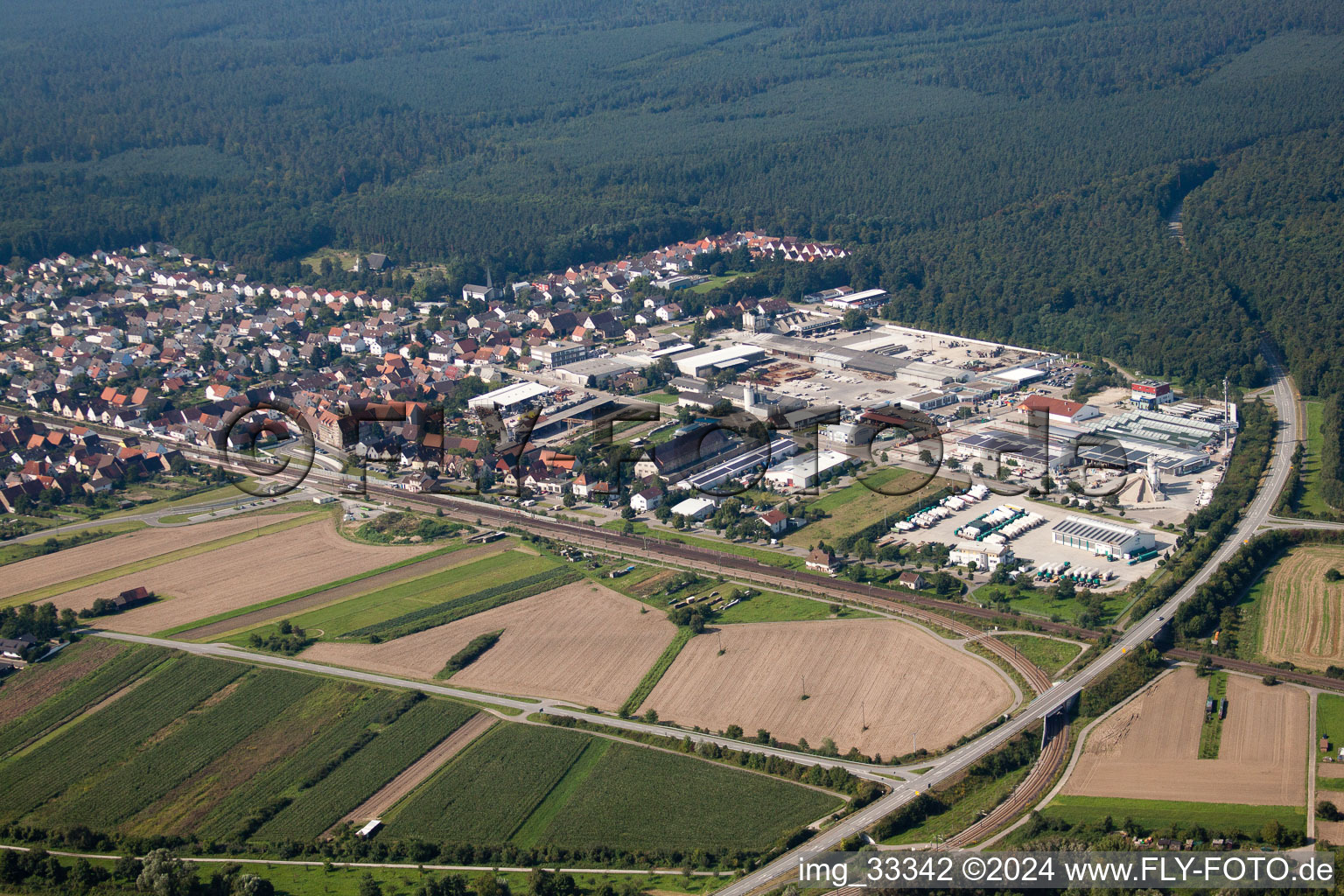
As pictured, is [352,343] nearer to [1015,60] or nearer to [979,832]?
[979,832]

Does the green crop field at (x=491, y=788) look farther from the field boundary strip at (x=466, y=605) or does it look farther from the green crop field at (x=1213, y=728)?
the green crop field at (x=1213, y=728)

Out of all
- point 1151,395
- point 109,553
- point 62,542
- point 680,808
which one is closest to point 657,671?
point 680,808

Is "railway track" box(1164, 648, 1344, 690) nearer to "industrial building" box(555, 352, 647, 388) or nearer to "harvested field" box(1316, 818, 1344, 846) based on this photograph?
"harvested field" box(1316, 818, 1344, 846)

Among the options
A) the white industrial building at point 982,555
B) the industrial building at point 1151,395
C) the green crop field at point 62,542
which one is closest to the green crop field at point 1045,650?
the white industrial building at point 982,555

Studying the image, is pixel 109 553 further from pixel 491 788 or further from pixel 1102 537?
pixel 1102 537

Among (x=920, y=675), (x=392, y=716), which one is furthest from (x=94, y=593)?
(x=920, y=675)

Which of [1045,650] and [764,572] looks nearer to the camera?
[1045,650]
